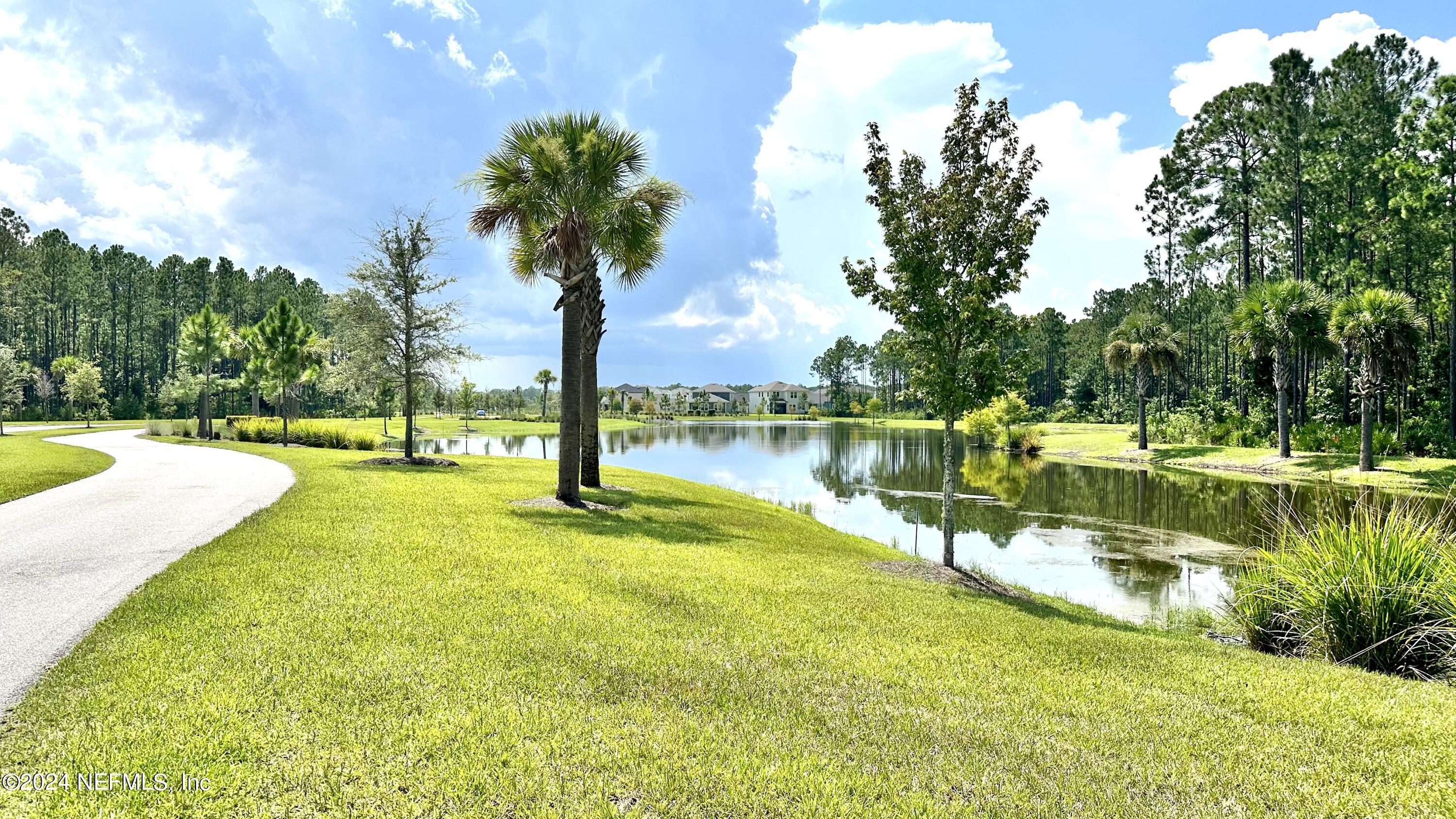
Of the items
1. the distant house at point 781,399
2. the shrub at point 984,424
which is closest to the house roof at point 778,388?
the distant house at point 781,399

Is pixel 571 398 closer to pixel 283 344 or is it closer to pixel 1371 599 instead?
pixel 1371 599

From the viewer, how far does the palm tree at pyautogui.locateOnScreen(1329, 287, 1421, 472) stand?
2609cm

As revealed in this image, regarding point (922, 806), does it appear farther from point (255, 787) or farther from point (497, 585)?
point (497, 585)

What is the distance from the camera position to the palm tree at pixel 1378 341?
26.1 m

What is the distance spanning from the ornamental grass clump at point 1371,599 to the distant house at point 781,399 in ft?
446

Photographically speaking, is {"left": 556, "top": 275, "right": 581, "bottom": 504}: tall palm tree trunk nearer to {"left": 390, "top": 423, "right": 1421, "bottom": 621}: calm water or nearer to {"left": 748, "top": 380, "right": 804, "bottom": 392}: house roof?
{"left": 390, "top": 423, "right": 1421, "bottom": 621}: calm water

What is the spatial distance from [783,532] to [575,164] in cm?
934

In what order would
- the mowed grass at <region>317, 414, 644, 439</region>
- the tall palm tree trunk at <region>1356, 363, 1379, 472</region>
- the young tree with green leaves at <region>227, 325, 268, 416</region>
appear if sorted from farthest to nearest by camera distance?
the mowed grass at <region>317, 414, 644, 439</region> → the young tree with green leaves at <region>227, 325, 268, 416</region> → the tall palm tree trunk at <region>1356, 363, 1379, 472</region>

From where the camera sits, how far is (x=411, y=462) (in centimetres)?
2084

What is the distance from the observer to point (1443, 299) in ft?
101

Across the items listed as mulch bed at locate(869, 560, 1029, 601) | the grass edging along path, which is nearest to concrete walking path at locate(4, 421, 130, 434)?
the grass edging along path

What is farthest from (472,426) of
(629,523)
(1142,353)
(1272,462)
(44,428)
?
(1272,462)

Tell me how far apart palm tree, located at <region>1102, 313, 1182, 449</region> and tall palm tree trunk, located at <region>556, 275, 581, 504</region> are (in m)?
37.6

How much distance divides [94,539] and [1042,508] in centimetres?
2249
